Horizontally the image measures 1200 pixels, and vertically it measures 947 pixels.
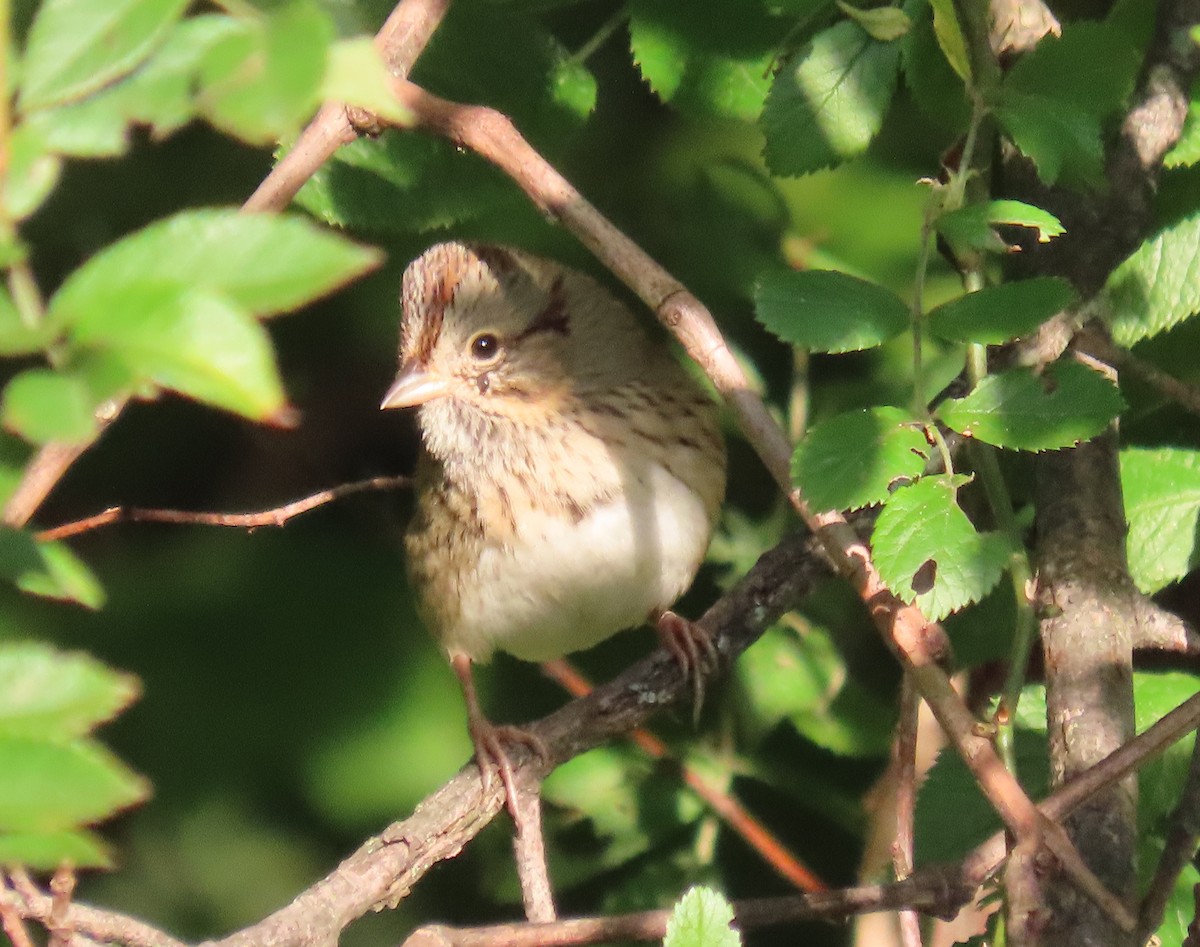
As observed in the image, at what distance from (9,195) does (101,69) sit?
0.25 feet

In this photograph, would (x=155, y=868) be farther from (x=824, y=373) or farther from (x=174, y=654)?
(x=824, y=373)

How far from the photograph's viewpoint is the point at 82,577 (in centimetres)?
88

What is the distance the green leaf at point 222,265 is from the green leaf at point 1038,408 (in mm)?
770

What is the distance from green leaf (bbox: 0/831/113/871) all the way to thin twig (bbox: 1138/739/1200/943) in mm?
936

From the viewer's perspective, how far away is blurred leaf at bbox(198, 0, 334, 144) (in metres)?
0.65

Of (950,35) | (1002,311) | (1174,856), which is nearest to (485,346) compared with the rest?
(950,35)

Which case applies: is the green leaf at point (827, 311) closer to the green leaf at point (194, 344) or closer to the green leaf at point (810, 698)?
the green leaf at point (194, 344)

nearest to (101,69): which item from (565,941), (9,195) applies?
(9,195)

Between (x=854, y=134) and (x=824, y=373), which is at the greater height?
(x=854, y=134)

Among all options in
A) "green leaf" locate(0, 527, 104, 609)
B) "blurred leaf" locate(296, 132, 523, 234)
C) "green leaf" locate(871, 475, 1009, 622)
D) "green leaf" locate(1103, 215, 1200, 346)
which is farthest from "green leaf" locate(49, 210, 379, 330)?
"green leaf" locate(1103, 215, 1200, 346)

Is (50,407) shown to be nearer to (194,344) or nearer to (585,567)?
(194,344)

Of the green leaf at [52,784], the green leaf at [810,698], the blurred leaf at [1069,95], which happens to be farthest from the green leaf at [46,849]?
the green leaf at [810,698]

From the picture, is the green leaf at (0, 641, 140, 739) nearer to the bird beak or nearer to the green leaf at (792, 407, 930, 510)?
the green leaf at (792, 407, 930, 510)

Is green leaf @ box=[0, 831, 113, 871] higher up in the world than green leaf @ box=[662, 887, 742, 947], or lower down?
higher up
